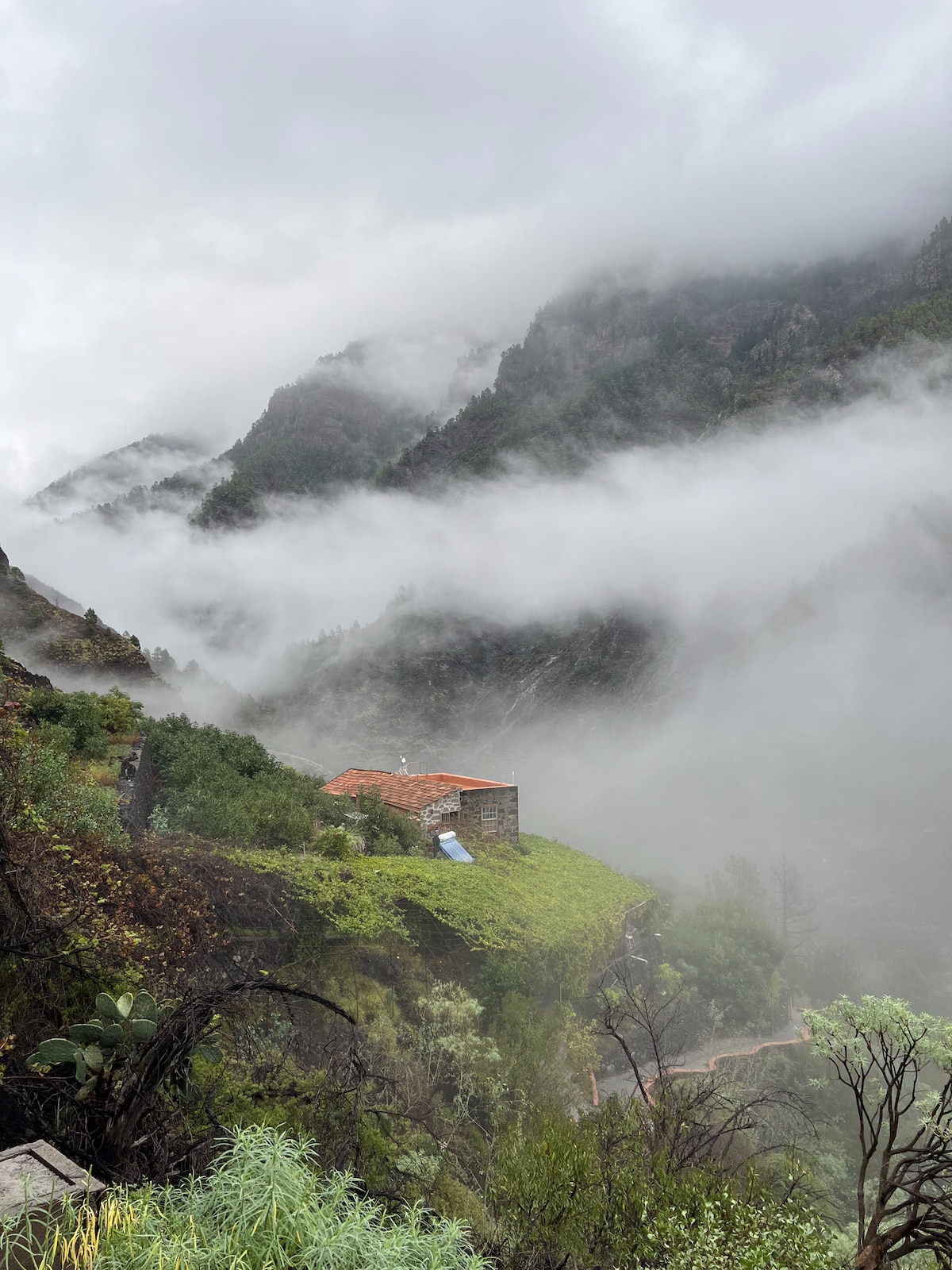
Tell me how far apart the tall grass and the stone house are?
20.5 metres

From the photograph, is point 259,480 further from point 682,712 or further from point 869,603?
point 869,603

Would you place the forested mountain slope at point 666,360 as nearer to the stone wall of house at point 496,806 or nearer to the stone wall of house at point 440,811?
the stone wall of house at point 496,806

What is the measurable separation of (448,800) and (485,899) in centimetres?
838

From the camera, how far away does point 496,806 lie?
26828mm

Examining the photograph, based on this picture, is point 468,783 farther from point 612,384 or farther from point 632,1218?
point 612,384

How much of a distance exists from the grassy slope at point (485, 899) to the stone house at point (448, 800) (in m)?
1.73

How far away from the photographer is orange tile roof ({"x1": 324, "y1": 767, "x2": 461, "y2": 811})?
24.2 meters

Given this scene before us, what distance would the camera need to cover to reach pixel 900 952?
224 ft

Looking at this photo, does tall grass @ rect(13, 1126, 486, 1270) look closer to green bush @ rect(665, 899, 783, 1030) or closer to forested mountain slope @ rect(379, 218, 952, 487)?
green bush @ rect(665, 899, 783, 1030)

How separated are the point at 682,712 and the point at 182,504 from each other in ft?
375

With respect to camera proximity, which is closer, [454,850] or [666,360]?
[454,850]

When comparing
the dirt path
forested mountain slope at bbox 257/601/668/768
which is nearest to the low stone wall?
the dirt path

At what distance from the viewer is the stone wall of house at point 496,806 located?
26.1m

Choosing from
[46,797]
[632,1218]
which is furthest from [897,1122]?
[46,797]
